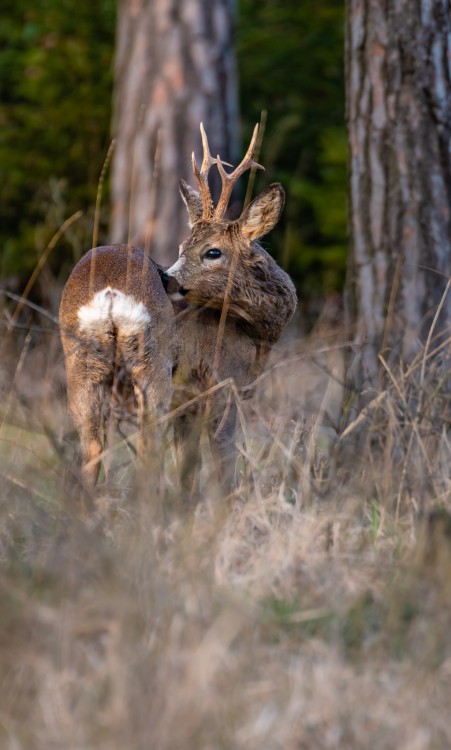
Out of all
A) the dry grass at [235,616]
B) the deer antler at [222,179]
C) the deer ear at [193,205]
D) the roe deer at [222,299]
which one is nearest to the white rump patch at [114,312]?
the roe deer at [222,299]

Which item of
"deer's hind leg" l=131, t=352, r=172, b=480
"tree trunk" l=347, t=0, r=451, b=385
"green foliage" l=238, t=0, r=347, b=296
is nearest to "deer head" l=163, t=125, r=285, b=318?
"deer's hind leg" l=131, t=352, r=172, b=480

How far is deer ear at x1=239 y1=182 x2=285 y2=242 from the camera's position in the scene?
508cm

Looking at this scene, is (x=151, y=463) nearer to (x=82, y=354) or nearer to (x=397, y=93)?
(x=82, y=354)

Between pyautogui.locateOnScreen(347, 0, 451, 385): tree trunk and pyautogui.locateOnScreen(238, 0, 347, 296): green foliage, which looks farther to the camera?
pyautogui.locateOnScreen(238, 0, 347, 296): green foliage

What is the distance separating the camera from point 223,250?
5.07m

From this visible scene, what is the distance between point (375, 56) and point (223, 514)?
9.88ft

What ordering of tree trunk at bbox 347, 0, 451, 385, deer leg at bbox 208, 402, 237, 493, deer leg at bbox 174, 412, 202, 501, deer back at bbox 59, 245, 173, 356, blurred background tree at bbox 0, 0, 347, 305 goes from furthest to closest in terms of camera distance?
blurred background tree at bbox 0, 0, 347, 305 → tree trunk at bbox 347, 0, 451, 385 → deer leg at bbox 208, 402, 237, 493 → deer back at bbox 59, 245, 173, 356 → deer leg at bbox 174, 412, 202, 501

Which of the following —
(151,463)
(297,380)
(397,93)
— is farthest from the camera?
(297,380)

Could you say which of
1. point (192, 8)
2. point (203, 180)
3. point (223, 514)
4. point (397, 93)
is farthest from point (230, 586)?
point (192, 8)

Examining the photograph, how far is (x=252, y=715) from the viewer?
8.71 ft

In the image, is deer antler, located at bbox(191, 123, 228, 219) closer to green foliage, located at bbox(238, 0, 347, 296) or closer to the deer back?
the deer back

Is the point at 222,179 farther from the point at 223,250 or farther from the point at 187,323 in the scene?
the point at 187,323

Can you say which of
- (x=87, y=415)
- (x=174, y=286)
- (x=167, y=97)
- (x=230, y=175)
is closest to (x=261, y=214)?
(x=230, y=175)

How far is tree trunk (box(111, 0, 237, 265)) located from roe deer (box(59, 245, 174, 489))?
14.6 feet
